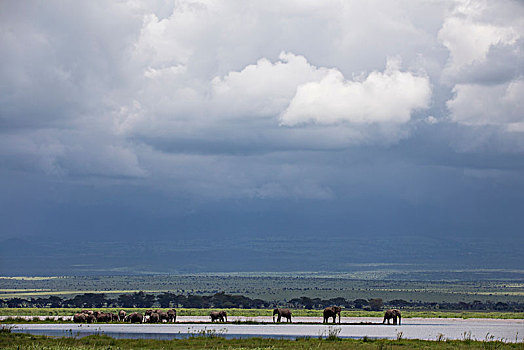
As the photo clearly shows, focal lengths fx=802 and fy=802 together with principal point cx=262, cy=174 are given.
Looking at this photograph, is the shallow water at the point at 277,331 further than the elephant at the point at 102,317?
No

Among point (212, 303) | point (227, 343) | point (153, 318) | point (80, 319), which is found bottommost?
point (227, 343)

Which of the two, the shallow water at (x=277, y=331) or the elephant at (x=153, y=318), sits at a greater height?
the elephant at (x=153, y=318)

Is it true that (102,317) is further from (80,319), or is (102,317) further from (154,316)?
(154,316)

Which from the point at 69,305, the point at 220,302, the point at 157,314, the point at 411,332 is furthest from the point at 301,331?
the point at 69,305

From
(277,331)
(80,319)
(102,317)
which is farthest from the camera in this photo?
(102,317)

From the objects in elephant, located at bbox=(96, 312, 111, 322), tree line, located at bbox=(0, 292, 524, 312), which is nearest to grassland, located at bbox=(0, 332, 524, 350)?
elephant, located at bbox=(96, 312, 111, 322)

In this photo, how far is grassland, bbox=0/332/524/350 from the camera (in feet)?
172

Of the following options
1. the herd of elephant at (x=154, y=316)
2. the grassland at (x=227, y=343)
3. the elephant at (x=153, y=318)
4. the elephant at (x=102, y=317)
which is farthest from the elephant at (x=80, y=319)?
the grassland at (x=227, y=343)

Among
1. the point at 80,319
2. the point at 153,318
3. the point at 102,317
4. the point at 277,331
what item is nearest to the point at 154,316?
the point at 153,318

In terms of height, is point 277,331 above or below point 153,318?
below

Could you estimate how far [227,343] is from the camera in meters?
55.7

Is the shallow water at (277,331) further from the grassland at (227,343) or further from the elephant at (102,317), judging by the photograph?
the grassland at (227,343)

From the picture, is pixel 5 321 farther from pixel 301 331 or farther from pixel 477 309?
pixel 477 309

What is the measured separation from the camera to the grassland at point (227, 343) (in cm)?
5241
